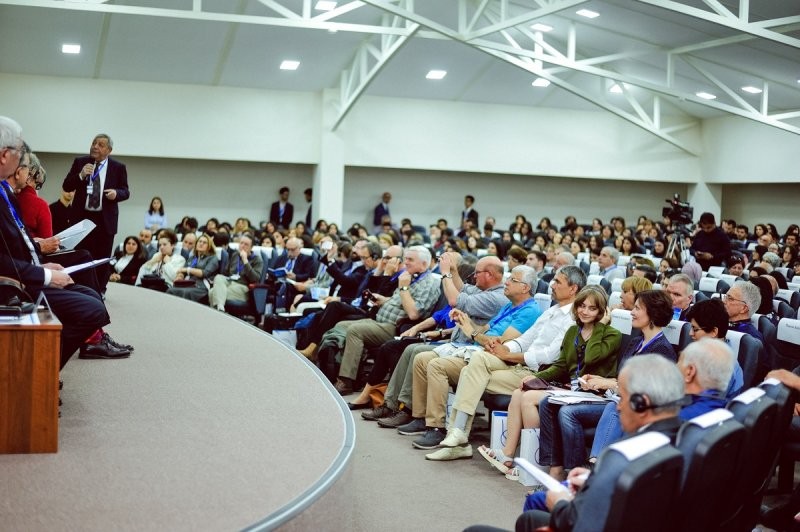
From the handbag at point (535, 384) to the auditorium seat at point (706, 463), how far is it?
2.05m

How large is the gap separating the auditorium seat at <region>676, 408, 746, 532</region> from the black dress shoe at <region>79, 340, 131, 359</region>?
3311 millimetres

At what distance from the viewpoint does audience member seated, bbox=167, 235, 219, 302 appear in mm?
9273

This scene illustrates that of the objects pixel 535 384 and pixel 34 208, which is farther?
pixel 34 208

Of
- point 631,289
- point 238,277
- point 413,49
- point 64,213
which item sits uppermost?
point 413,49

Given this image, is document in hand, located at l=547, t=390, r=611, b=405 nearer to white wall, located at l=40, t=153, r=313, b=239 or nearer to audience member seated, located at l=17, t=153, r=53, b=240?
audience member seated, located at l=17, t=153, r=53, b=240

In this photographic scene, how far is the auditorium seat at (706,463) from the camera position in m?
2.31

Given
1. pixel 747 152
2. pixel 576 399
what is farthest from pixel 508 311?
pixel 747 152

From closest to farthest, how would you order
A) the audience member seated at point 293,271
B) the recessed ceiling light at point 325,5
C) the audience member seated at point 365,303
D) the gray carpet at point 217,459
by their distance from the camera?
the gray carpet at point 217,459 → the audience member seated at point 365,303 → the audience member seated at point 293,271 → the recessed ceiling light at point 325,5

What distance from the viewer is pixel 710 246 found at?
32.2 ft

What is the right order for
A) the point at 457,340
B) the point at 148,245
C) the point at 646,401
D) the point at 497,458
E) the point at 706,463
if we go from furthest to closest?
the point at 148,245 < the point at 457,340 < the point at 497,458 < the point at 646,401 < the point at 706,463

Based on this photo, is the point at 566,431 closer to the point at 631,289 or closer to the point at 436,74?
the point at 631,289

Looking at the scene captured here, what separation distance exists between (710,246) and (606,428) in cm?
632

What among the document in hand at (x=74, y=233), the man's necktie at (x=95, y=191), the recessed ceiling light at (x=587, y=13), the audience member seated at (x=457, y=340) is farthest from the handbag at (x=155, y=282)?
the recessed ceiling light at (x=587, y=13)

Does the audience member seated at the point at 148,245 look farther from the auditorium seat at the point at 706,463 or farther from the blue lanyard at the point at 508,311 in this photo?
the auditorium seat at the point at 706,463
